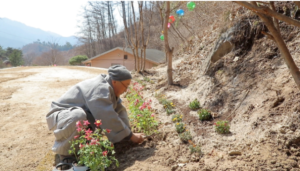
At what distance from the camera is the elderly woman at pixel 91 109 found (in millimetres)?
2293

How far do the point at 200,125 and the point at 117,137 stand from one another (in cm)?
132

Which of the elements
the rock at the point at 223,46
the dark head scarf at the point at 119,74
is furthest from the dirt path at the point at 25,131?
the rock at the point at 223,46

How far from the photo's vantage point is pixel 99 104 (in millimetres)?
2299

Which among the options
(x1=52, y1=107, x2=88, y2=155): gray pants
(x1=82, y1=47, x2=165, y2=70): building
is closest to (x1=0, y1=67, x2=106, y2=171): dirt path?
(x1=52, y1=107, x2=88, y2=155): gray pants

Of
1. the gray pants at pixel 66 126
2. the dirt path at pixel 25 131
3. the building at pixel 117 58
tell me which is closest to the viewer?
the gray pants at pixel 66 126

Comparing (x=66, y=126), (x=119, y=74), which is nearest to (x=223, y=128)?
(x=119, y=74)

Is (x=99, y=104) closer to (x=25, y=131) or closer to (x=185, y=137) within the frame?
(x=185, y=137)

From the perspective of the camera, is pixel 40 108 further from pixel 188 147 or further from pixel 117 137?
pixel 188 147

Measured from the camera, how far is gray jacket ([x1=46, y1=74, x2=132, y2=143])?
2297mm

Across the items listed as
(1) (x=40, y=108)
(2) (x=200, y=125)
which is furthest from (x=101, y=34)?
(2) (x=200, y=125)

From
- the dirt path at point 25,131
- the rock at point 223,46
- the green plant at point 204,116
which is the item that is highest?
the rock at point 223,46

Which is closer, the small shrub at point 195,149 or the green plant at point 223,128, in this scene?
the small shrub at point 195,149

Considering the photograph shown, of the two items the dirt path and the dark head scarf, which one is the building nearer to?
the dirt path

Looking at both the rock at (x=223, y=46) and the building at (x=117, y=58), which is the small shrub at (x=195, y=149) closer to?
the rock at (x=223, y=46)
